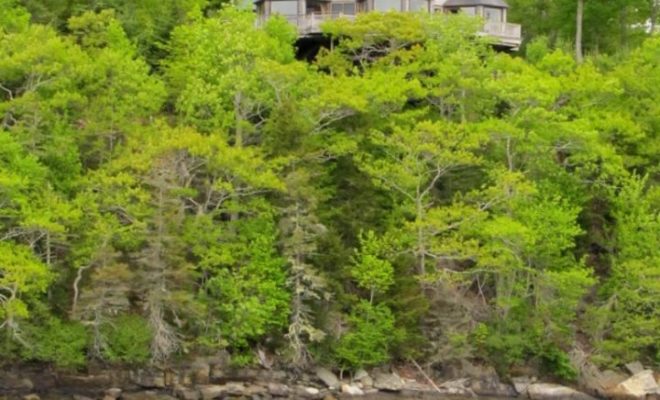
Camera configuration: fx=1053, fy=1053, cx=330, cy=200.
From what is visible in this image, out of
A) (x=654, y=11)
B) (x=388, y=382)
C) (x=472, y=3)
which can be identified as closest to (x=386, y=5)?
(x=472, y=3)

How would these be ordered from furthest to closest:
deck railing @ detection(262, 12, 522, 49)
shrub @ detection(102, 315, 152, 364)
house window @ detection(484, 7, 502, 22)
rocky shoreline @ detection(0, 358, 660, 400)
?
1. house window @ detection(484, 7, 502, 22)
2. deck railing @ detection(262, 12, 522, 49)
3. shrub @ detection(102, 315, 152, 364)
4. rocky shoreline @ detection(0, 358, 660, 400)

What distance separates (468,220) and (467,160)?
7.93 ft

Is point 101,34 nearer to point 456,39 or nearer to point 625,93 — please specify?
point 456,39

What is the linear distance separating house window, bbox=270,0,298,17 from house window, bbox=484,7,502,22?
32.9 feet

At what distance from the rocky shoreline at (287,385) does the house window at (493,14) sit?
2140cm

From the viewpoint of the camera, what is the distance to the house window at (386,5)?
52.8 m

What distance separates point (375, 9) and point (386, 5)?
2.61 feet

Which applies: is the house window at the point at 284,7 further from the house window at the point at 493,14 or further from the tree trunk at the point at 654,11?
the tree trunk at the point at 654,11

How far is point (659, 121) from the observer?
150 ft

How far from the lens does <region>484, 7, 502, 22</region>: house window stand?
5488cm

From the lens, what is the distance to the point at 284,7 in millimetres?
53156

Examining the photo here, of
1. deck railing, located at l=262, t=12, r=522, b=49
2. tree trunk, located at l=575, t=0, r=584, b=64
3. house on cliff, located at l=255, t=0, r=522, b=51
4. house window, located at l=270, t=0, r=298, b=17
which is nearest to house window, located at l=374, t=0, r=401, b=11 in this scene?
house on cliff, located at l=255, t=0, r=522, b=51

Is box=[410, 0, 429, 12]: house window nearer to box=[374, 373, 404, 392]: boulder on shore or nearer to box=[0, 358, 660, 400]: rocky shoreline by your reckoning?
box=[0, 358, 660, 400]: rocky shoreline

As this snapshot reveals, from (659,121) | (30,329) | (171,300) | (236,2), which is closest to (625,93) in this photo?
(659,121)
